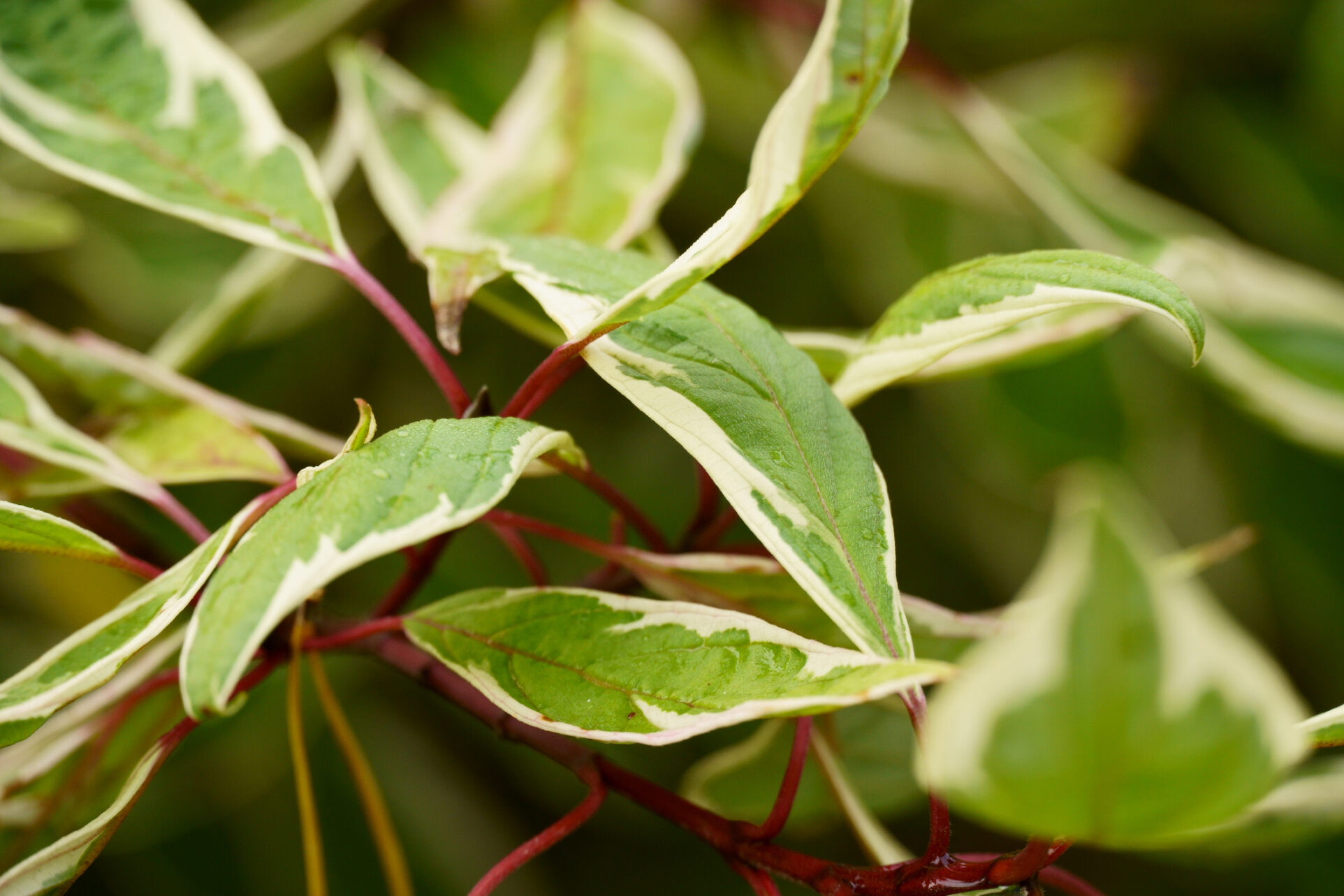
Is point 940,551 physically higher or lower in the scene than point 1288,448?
lower

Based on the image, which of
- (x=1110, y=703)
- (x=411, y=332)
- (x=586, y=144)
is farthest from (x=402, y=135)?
(x=1110, y=703)

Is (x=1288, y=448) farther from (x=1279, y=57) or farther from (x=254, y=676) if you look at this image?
(x=254, y=676)

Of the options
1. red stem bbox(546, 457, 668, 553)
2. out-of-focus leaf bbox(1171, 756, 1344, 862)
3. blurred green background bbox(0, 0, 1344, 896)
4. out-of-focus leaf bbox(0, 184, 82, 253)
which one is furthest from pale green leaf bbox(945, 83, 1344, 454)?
out-of-focus leaf bbox(0, 184, 82, 253)

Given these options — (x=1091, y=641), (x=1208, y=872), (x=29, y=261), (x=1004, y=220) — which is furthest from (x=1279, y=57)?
A: (x=29, y=261)

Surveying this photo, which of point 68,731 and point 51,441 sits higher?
point 51,441

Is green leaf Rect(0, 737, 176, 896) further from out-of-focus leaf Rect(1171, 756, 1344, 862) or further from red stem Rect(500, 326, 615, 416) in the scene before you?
out-of-focus leaf Rect(1171, 756, 1344, 862)

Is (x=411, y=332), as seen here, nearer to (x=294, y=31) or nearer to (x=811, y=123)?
(x=811, y=123)
